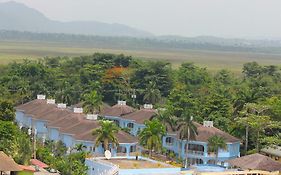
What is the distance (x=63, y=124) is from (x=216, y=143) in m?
15.0

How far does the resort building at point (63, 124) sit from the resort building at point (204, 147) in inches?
174

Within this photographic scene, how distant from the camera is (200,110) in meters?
71.6

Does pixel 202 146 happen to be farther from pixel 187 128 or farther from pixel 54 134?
pixel 54 134

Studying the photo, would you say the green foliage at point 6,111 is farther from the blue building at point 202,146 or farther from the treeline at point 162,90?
the blue building at point 202,146

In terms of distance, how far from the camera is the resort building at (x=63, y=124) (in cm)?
5866

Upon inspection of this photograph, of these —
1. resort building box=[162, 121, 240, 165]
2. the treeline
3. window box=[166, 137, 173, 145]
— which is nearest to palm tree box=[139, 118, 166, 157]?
resort building box=[162, 121, 240, 165]

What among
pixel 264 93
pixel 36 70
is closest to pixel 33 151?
pixel 264 93

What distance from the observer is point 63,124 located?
6450 centimetres

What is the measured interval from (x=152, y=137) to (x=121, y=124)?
1816 centimetres

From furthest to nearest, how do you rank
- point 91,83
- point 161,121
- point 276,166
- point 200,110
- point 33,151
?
point 91,83 → point 200,110 → point 161,121 → point 33,151 → point 276,166

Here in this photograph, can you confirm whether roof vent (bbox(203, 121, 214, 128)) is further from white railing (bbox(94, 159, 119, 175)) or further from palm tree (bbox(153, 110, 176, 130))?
white railing (bbox(94, 159, 119, 175))

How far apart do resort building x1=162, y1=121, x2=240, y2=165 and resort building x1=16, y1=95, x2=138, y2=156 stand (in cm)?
441

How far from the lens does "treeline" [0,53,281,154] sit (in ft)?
208

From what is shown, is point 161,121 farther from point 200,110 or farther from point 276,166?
point 276,166
